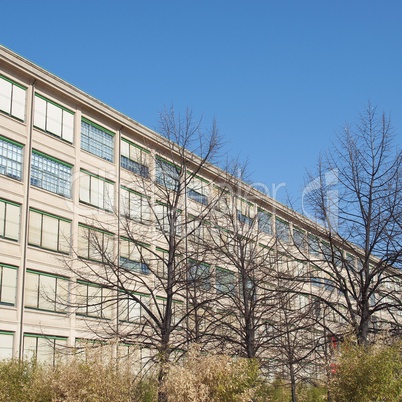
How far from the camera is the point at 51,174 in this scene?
131 feet

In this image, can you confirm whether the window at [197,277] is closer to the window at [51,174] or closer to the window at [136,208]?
the window at [136,208]

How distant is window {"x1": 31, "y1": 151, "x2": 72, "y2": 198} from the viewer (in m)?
38.8

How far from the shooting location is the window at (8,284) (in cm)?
3509

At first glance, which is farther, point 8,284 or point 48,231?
point 48,231

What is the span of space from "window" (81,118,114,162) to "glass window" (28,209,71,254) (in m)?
5.74

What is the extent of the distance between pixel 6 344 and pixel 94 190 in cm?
1165

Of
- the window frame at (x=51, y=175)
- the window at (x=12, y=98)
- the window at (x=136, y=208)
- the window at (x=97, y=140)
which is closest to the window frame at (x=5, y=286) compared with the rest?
the window frame at (x=51, y=175)

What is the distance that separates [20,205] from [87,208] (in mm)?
5248

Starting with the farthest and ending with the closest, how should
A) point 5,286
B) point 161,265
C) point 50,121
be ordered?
1. point 50,121
2. point 161,265
3. point 5,286

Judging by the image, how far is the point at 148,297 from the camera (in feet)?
143

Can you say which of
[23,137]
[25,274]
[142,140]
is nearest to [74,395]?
[25,274]

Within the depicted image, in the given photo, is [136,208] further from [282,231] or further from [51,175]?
[282,231]

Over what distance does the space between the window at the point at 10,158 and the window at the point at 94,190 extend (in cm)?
499

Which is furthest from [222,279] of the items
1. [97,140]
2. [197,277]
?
[97,140]
